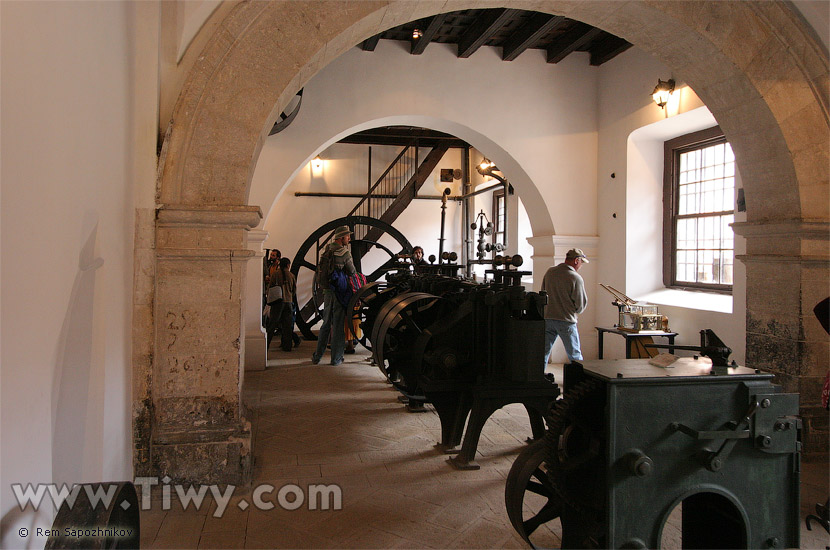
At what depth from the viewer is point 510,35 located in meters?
7.44

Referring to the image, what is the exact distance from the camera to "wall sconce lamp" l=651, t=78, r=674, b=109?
654 cm

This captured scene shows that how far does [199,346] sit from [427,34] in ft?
15.9

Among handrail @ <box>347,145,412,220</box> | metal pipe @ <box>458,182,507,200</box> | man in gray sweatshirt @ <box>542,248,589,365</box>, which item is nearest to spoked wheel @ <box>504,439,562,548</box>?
man in gray sweatshirt @ <box>542,248,589,365</box>

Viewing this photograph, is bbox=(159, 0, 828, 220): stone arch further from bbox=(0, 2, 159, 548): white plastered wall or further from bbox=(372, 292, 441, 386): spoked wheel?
bbox=(372, 292, 441, 386): spoked wheel

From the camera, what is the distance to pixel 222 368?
3564 mm

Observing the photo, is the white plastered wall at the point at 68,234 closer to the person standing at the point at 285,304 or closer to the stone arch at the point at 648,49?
the stone arch at the point at 648,49

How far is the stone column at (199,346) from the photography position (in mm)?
3482

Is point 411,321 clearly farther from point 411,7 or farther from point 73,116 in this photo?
point 73,116

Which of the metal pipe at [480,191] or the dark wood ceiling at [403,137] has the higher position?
the dark wood ceiling at [403,137]

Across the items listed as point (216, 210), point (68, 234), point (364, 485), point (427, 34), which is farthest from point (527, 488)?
point (427, 34)

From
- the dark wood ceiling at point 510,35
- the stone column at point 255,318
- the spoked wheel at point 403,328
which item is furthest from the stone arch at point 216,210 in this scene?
the stone column at point 255,318

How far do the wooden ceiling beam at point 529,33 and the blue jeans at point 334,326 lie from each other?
382 cm

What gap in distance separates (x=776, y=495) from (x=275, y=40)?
11.4 ft

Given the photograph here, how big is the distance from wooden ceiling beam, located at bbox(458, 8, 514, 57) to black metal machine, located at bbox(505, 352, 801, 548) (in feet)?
16.5
